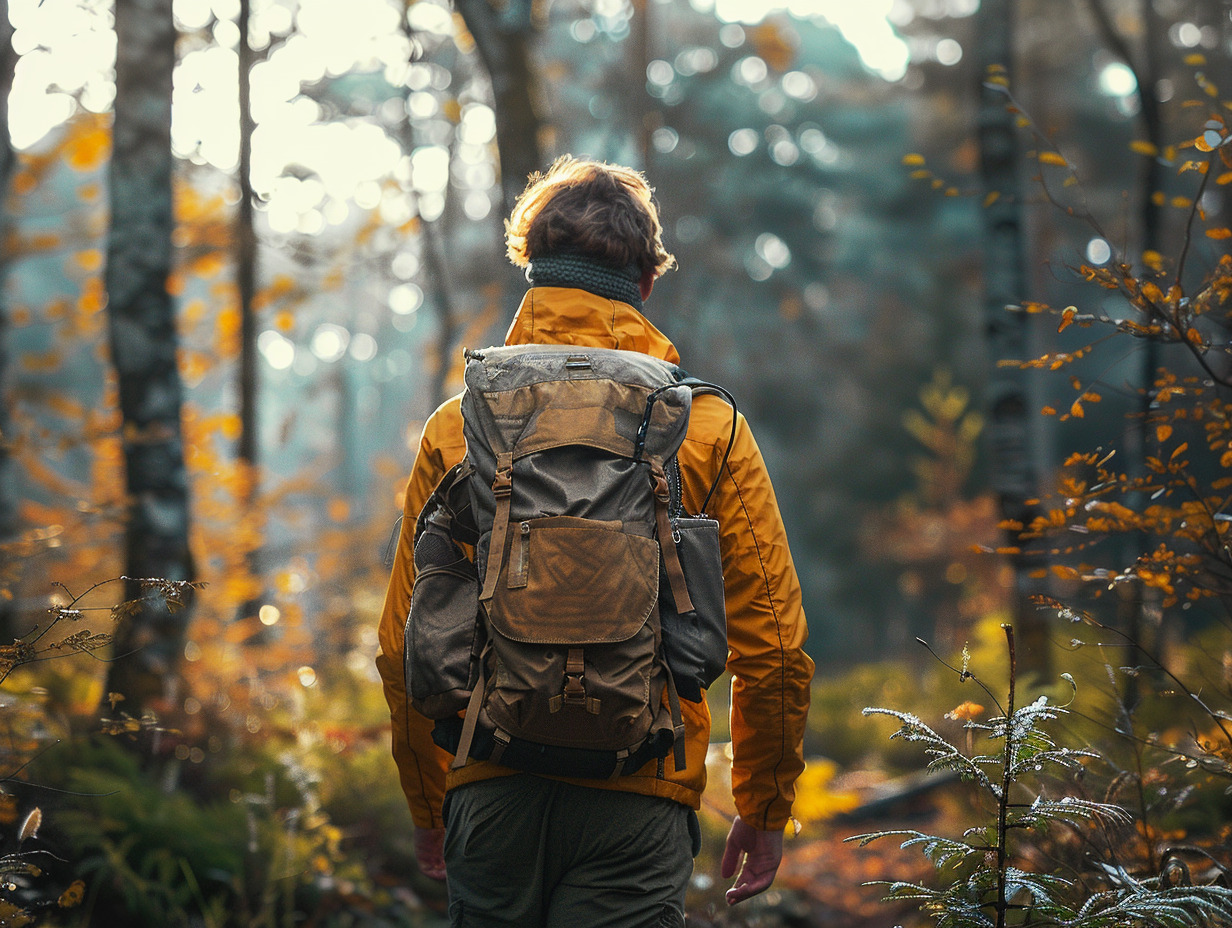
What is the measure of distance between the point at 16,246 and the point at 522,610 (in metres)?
8.30

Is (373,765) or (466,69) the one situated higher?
(466,69)

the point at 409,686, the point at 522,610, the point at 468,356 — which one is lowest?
the point at 409,686

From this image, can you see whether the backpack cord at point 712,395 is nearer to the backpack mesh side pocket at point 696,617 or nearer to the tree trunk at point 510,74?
the backpack mesh side pocket at point 696,617

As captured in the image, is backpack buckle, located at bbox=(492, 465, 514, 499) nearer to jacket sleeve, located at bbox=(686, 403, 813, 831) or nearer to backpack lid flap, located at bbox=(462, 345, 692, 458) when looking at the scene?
backpack lid flap, located at bbox=(462, 345, 692, 458)

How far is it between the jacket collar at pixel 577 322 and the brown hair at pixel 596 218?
0.11 metres

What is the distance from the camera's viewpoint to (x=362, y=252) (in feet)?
35.1

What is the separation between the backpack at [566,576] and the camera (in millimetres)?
1884

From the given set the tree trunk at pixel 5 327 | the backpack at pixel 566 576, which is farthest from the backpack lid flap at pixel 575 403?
the tree trunk at pixel 5 327

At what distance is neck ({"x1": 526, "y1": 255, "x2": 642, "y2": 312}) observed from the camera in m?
2.33

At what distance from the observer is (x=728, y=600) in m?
2.21

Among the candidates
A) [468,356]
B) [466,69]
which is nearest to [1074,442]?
[466,69]

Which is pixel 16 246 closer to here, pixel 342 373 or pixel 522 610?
pixel 522 610

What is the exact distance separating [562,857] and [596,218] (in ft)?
4.89

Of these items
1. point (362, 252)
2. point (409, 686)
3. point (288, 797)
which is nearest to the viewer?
point (409, 686)
